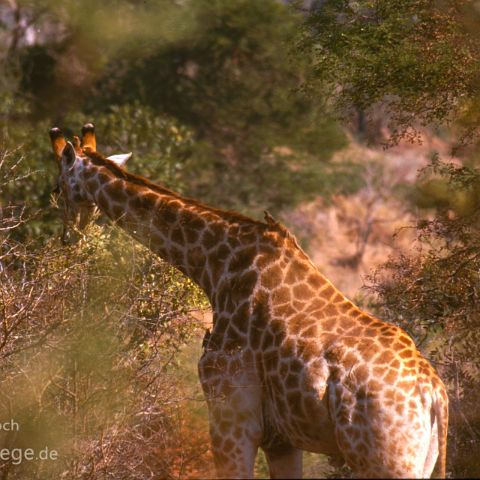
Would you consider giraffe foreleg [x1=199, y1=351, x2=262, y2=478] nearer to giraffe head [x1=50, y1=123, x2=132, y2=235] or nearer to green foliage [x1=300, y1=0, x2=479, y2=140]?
giraffe head [x1=50, y1=123, x2=132, y2=235]

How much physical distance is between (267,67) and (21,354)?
21.8 meters

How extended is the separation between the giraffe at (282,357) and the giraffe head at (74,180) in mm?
216

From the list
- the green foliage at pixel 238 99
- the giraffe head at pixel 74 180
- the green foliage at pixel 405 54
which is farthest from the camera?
the green foliage at pixel 238 99

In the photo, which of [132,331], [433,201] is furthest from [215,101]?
[132,331]

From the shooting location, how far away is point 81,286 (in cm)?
1009

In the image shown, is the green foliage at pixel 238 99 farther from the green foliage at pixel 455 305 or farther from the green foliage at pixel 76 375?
the green foliage at pixel 76 375

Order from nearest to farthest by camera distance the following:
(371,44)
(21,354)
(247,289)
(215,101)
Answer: (247,289) < (21,354) < (371,44) < (215,101)

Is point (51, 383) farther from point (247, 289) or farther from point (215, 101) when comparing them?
point (215, 101)

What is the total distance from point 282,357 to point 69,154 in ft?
10.4

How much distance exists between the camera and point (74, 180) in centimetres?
1052

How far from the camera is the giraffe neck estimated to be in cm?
947

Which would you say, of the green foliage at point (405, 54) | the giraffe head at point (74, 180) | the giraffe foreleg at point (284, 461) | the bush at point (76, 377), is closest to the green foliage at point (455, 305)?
the green foliage at point (405, 54)

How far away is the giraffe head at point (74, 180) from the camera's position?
34.5 ft

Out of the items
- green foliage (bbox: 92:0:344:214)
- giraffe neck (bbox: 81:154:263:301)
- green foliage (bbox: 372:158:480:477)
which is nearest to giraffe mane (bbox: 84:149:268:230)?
giraffe neck (bbox: 81:154:263:301)
